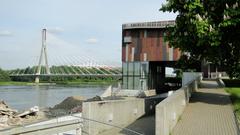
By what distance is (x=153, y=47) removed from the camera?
58438mm

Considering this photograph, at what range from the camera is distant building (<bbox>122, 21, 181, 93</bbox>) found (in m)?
58.1

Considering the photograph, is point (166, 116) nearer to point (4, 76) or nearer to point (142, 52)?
point (142, 52)

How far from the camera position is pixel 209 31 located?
722 inches

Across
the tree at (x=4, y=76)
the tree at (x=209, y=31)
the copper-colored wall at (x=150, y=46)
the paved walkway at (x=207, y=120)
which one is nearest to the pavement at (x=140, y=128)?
A: the paved walkway at (x=207, y=120)

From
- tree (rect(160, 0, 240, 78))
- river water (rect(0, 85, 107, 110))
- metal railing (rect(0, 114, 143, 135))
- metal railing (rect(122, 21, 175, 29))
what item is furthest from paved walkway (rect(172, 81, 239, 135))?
metal railing (rect(122, 21, 175, 29))

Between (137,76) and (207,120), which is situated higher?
(137,76)

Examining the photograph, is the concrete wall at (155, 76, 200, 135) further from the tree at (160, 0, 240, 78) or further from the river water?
the river water

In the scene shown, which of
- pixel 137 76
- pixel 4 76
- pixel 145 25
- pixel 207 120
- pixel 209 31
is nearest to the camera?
pixel 207 120

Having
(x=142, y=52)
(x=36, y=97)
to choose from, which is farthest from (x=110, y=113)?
(x=36, y=97)

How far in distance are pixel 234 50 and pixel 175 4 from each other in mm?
3691

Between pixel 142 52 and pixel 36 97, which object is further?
pixel 36 97

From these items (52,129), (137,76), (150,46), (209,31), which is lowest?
(52,129)

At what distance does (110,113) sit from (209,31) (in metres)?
5.76

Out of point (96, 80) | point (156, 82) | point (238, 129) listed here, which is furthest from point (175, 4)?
point (96, 80)
